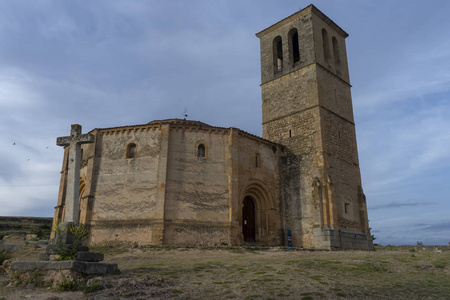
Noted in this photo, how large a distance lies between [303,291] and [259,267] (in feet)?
10.6

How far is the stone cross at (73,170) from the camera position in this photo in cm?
1063

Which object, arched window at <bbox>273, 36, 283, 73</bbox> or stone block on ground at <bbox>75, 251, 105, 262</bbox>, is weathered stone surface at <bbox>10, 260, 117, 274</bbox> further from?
arched window at <bbox>273, 36, 283, 73</bbox>

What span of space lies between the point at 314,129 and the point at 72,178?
52.8 ft

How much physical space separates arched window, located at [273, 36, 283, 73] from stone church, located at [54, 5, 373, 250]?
3.67 feet

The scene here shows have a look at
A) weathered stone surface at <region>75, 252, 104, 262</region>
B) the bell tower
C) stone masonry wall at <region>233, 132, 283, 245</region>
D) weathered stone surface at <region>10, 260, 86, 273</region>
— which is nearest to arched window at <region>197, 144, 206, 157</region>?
stone masonry wall at <region>233, 132, 283, 245</region>

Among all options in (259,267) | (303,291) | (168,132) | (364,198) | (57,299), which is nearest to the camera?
(57,299)

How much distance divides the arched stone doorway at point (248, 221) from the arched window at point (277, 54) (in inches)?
423

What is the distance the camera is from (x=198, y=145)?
69.7 ft

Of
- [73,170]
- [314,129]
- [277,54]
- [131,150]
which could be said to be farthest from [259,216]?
[73,170]

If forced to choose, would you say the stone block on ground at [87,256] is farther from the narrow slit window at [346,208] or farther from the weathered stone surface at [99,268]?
the narrow slit window at [346,208]

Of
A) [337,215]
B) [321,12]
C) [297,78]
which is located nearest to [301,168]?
[337,215]

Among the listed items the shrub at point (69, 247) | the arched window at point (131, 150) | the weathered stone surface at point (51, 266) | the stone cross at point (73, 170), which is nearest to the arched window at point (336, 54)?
the arched window at point (131, 150)

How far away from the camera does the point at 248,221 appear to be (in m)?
22.6

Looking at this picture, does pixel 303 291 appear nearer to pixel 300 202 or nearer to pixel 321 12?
pixel 300 202
